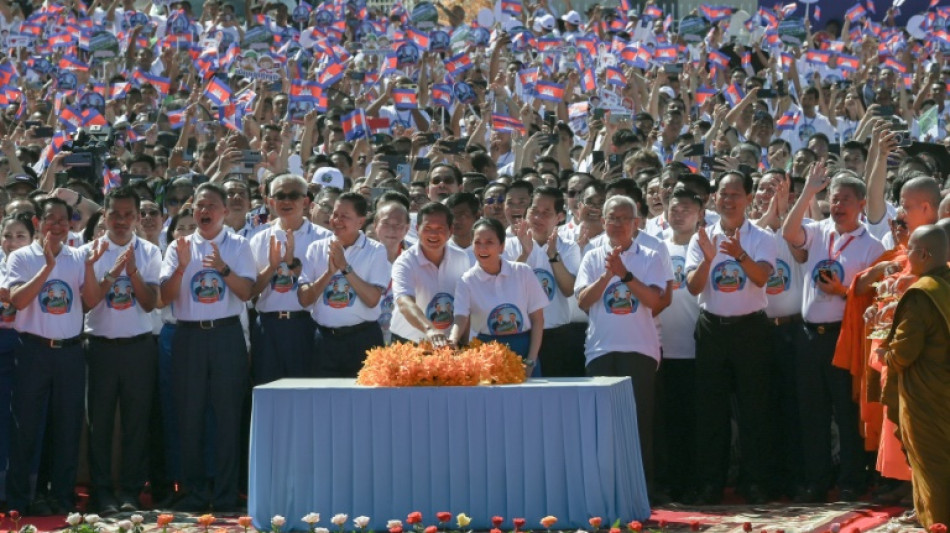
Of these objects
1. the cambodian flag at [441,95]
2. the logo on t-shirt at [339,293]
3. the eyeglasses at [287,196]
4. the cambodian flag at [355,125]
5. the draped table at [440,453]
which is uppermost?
the cambodian flag at [441,95]

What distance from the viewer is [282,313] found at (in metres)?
11.4

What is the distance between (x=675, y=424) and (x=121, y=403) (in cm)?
379

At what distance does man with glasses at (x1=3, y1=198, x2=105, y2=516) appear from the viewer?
35.4 feet

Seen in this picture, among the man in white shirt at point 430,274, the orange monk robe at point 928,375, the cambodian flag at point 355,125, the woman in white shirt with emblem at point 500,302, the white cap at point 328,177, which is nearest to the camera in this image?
the orange monk robe at point 928,375

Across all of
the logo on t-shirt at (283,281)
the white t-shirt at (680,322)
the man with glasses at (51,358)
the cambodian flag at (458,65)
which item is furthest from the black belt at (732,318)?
the cambodian flag at (458,65)

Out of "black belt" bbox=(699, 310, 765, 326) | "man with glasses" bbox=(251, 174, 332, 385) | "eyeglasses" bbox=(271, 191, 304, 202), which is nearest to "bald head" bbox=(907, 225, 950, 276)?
"black belt" bbox=(699, 310, 765, 326)

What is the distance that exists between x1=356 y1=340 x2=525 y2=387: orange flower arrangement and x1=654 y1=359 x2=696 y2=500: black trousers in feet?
6.81

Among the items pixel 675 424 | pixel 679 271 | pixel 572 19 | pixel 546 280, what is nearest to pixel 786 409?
pixel 675 424

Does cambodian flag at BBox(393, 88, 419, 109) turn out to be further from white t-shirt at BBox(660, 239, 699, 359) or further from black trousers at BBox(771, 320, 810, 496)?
black trousers at BBox(771, 320, 810, 496)

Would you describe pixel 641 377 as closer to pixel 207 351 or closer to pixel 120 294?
pixel 207 351

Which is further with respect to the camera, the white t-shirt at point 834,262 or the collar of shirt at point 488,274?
the white t-shirt at point 834,262

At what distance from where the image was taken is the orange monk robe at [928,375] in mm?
9133

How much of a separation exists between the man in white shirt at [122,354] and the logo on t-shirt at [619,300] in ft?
9.88

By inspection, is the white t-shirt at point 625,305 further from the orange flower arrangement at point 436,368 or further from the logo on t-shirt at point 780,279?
the orange flower arrangement at point 436,368
